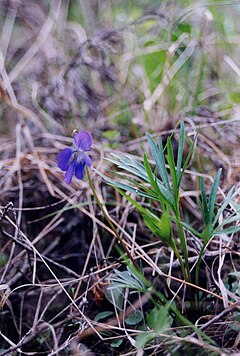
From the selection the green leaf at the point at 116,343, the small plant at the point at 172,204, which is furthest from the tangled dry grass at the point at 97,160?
the small plant at the point at 172,204

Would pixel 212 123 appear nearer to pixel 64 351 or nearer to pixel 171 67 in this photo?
pixel 171 67

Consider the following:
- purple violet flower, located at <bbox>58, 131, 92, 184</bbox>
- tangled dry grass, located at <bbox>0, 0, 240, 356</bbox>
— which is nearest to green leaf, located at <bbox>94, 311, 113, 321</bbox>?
tangled dry grass, located at <bbox>0, 0, 240, 356</bbox>

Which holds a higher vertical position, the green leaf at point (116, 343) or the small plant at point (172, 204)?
the small plant at point (172, 204)

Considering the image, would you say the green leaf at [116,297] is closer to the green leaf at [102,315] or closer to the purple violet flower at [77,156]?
the green leaf at [102,315]

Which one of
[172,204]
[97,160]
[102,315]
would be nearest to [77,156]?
[172,204]

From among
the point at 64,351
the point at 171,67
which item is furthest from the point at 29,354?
the point at 171,67

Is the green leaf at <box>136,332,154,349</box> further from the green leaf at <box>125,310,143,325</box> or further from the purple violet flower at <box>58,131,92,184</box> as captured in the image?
the purple violet flower at <box>58,131,92,184</box>
